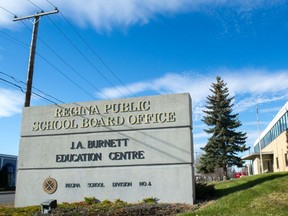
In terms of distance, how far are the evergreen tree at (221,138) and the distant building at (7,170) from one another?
31.6 metres

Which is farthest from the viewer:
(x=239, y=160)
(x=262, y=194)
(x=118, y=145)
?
(x=239, y=160)

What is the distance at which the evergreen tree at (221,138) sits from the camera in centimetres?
3956

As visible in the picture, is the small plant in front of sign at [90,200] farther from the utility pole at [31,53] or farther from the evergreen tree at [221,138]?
the evergreen tree at [221,138]

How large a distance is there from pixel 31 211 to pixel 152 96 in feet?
24.1

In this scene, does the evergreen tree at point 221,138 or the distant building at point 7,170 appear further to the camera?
the distant building at point 7,170

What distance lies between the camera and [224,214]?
10.8 metres

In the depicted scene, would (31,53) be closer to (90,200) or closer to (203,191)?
(90,200)

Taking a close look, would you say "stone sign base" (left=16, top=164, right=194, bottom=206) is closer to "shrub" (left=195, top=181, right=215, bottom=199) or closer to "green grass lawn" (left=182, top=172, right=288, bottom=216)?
"shrub" (left=195, top=181, right=215, bottom=199)

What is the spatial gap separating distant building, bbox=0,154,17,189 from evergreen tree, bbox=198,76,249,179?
1244 inches

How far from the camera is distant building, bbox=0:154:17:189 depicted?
178ft

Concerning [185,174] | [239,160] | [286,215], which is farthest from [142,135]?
[239,160]

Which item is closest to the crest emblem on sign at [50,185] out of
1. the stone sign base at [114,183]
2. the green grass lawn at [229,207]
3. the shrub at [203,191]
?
the stone sign base at [114,183]

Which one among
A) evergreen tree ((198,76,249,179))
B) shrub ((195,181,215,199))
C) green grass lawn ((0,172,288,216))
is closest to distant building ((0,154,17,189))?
evergreen tree ((198,76,249,179))

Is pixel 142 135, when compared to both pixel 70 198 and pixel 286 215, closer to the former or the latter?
pixel 70 198
